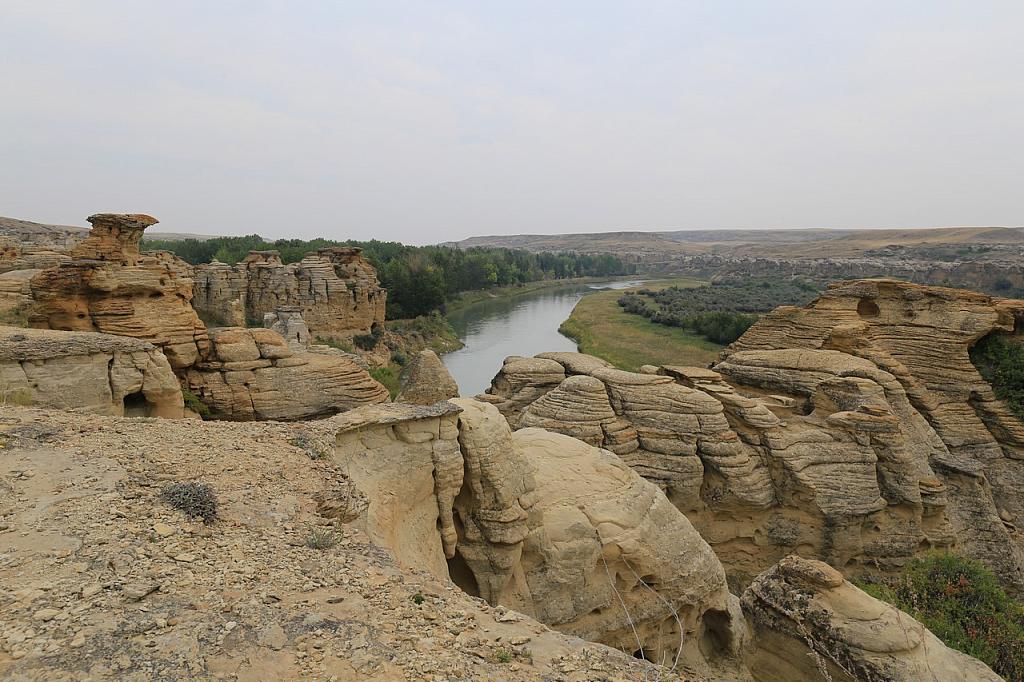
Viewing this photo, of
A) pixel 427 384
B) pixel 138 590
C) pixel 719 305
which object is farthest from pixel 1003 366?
pixel 719 305

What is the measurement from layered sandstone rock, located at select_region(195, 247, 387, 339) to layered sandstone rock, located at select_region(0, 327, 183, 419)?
949 inches

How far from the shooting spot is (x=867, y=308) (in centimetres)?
1866

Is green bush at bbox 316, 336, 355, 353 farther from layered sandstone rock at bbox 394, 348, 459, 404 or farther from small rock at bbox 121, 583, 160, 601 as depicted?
small rock at bbox 121, 583, 160, 601

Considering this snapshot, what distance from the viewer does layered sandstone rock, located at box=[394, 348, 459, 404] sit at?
456 inches

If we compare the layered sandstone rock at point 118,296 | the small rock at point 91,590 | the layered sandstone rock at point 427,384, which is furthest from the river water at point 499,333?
the small rock at point 91,590

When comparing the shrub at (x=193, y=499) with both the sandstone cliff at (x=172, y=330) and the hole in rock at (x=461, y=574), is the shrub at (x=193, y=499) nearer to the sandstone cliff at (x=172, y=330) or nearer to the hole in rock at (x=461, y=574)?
the hole in rock at (x=461, y=574)

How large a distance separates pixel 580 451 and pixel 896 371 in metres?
11.7

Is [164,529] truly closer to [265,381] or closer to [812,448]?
[265,381]

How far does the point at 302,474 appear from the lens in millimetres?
6641

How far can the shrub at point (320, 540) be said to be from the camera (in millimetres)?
5258

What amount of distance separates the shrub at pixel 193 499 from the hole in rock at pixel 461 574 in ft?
14.7

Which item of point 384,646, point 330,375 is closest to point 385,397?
point 330,375

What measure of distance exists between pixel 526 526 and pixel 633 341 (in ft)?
121

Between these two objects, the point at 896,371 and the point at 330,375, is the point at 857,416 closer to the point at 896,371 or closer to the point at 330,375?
the point at 896,371
